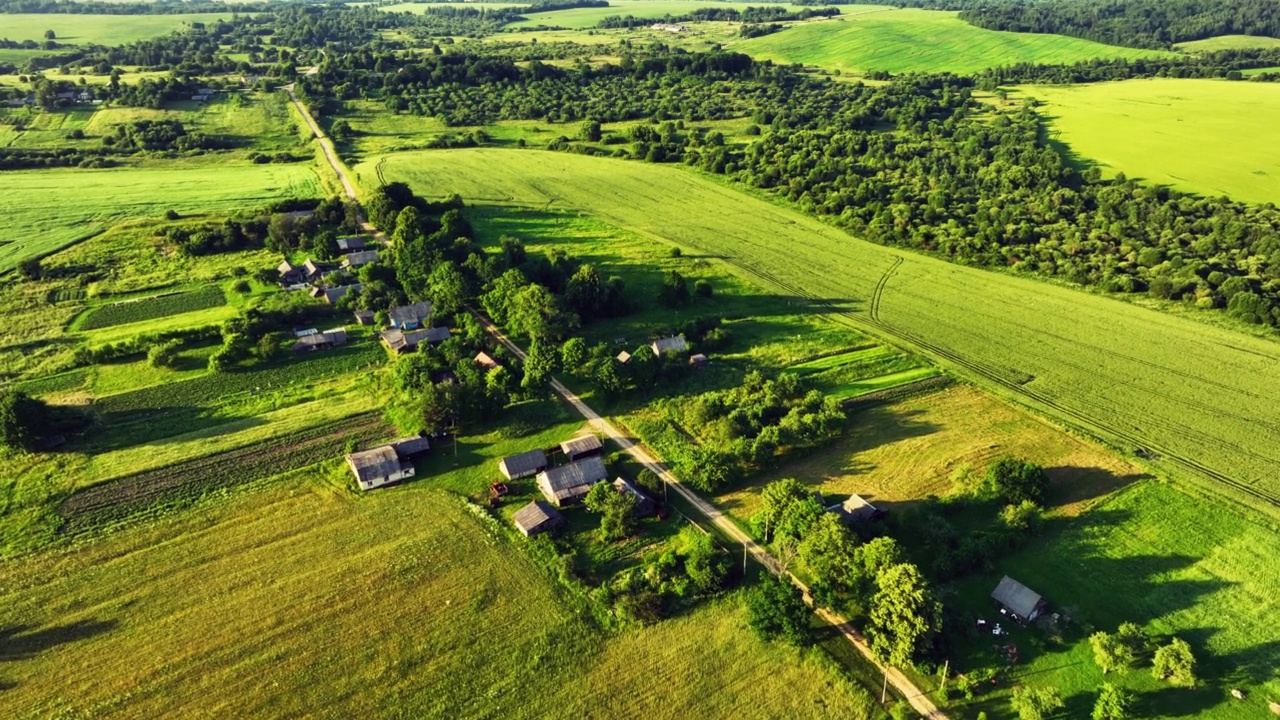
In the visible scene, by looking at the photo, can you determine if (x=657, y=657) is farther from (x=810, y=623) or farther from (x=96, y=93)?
(x=96, y=93)

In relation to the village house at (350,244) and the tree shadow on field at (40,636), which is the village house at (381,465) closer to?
the tree shadow on field at (40,636)

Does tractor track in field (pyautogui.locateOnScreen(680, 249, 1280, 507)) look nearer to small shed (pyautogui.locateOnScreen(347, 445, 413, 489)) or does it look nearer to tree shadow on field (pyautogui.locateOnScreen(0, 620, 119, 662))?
small shed (pyautogui.locateOnScreen(347, 445, 413, 489))

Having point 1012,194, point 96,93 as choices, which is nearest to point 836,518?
point 1012,194

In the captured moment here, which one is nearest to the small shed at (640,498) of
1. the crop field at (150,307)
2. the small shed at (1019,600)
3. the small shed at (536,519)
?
the small shed at (536,519)

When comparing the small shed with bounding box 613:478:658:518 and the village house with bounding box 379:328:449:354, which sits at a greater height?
the village house with bounding box 379:328:449:354

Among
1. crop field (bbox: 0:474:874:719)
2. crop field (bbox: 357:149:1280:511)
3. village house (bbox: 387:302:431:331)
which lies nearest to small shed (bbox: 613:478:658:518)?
crop field (bbox: 0:474:874:719)

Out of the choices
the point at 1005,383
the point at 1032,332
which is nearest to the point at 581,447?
the point at 1005,383

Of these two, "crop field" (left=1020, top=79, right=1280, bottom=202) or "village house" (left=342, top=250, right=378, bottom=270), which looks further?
"crop field" (left=1020, top=79, right=1280, bottom=202)
